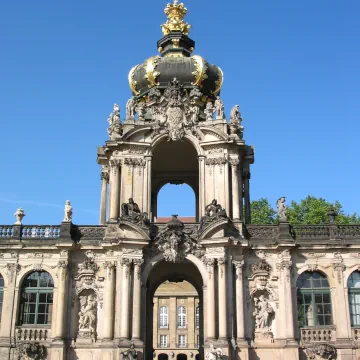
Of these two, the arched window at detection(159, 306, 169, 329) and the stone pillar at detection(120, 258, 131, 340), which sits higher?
the arched window at detection(159, 306, 169, 329)

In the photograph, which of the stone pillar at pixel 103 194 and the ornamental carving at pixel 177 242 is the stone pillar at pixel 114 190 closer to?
the stone pillar at pixel 103 194

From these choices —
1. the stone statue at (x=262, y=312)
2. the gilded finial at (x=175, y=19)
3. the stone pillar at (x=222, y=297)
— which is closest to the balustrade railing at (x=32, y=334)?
the stone pillar at (x=222, y=297)

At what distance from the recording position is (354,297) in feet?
97.2

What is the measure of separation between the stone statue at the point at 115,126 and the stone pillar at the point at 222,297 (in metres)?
8.46

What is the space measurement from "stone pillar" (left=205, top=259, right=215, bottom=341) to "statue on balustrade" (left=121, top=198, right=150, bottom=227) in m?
3.54

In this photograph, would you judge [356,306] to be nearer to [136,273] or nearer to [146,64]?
[136,273]

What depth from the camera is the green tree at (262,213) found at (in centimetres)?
5006

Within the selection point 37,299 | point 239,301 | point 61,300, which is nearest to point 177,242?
point 239,301

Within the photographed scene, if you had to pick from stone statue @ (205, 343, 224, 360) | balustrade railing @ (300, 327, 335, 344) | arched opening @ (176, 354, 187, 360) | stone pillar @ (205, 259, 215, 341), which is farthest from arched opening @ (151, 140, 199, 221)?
arched opening @ (176, 354, 187, 360)

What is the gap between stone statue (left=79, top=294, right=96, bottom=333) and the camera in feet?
94.5

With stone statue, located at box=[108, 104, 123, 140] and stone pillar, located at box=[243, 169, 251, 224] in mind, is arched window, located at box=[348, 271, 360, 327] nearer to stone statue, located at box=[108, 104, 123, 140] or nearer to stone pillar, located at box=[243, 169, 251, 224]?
stone pillar, located at box=[243, 169, 251, 224]

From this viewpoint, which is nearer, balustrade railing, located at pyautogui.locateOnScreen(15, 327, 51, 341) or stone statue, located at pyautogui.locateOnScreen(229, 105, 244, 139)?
balustrade railing, located at pyautogui.locateOnScreen(15, 327, 51, 341)

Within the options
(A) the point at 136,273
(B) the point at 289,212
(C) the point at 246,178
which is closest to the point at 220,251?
(A) the point at 136,273

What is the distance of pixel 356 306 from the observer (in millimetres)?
29547
